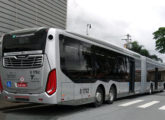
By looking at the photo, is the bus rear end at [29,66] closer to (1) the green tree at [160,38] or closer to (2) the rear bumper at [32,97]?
(2) the rear bumper at [32,97]

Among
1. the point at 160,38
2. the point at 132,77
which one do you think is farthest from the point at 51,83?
the point at 160,38

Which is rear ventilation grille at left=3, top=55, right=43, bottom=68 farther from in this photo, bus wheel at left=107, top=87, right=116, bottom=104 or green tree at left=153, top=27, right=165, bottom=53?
green tree at left=153, top=27, right=165, bottom=53

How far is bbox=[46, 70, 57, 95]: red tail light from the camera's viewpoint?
25.8 feet

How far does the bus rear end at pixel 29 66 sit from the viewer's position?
7.93 metres

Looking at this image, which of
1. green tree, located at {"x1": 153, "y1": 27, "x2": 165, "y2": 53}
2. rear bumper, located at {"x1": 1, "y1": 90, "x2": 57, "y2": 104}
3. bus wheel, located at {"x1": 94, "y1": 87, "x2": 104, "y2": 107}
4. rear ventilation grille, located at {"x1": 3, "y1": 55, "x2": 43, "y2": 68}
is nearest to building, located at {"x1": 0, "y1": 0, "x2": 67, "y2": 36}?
rear ventilation grille, located at {"x1": 3, "y1": 55, "x2": 43, "y2": 68}

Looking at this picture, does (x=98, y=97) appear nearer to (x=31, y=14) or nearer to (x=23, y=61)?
(x=23, y=61)

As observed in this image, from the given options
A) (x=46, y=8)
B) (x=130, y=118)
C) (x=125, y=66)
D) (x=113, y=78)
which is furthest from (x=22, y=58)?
(x=46, y=8)

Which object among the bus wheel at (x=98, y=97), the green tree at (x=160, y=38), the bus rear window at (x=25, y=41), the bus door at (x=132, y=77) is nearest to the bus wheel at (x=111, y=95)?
the bus wheel at (x=98, y=97)

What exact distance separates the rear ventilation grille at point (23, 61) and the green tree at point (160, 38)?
1914 inches

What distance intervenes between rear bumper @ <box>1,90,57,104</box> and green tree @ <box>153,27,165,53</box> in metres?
48.8

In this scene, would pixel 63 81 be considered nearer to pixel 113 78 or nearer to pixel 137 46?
pixel 113 78

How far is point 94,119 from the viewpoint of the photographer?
8.06 m

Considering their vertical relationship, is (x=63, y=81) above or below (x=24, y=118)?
above

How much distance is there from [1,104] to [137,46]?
218 ft
